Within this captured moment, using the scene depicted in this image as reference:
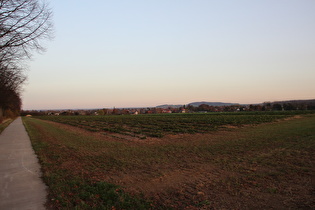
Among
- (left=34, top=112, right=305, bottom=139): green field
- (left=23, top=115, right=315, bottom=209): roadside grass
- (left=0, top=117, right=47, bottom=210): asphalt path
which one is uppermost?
(left=0, top=117, right=47, bottom=210): asphalt path

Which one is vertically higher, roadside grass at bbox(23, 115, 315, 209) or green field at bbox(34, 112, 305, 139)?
roadside grass at bbox(23, 115, 315, 209)

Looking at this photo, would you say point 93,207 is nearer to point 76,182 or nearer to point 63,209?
point 63,209

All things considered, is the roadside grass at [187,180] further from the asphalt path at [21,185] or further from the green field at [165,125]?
the green field at [165,125]

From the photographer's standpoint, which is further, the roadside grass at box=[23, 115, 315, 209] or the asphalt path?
the roadside grass at box=[23, 115, 315, 209]

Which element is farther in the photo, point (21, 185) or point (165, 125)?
point (165, 125)

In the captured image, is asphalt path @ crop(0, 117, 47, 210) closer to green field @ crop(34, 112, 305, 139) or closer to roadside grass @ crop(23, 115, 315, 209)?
roadside grass @ crop(23, 115, 315, 209)

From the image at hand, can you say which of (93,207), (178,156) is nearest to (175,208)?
(93,207)

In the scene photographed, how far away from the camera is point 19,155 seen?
9336mm

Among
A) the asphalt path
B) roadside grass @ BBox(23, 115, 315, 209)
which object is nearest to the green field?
roadside grass @ BBox(23, 115, 315, 209)

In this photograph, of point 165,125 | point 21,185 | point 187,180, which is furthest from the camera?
point 165,125

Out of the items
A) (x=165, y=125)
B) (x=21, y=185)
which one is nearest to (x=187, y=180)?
(x=21, y=185)

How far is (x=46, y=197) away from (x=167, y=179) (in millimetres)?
3007

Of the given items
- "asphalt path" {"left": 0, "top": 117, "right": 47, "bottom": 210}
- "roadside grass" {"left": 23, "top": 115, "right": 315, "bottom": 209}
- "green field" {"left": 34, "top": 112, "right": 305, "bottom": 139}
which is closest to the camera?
"asphalt path" {"left": 0, "top": 117, "right": 47, "bottom": 210}

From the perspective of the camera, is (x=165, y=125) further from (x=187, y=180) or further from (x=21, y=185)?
(x=21, y=185)
